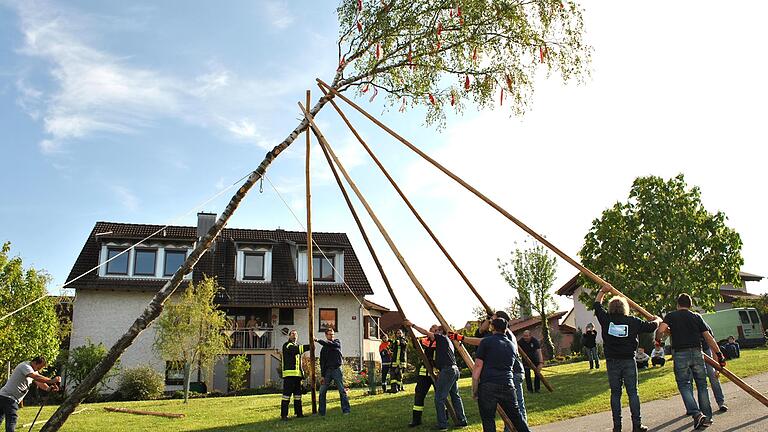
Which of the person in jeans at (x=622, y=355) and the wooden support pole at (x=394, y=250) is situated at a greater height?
the wooden support pole at (x=394, y=250)

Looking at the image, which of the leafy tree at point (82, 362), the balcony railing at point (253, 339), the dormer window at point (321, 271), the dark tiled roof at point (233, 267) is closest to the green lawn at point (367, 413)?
the leafy tree at point (82, 362)

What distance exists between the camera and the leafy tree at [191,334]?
76.5 feet

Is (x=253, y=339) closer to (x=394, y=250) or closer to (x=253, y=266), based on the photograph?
(x=253, y=266)

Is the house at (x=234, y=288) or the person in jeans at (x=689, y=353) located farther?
the house at (x=234, y=288)

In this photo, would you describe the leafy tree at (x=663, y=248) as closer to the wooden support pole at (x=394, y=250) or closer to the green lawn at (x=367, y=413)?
the green lawn at (x=367, y=413)

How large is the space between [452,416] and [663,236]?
15378 mm

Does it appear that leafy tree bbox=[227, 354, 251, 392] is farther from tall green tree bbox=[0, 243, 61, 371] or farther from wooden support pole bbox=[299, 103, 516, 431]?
wooden support pole bbox=[299, 103, 516, 431]

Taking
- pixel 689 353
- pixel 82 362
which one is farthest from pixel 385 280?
pixel 82 362

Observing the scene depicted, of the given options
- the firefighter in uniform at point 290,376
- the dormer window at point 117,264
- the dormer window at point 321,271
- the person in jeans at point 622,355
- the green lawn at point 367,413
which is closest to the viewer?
the person in jeans at point 622,355

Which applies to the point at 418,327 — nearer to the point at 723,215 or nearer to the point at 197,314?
the point at 197,314

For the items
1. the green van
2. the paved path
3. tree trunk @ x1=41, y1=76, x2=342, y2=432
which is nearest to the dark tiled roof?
the green van

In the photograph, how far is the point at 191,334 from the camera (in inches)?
926

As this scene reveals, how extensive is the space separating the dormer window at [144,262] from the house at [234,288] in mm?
53

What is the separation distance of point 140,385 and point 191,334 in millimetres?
4614
